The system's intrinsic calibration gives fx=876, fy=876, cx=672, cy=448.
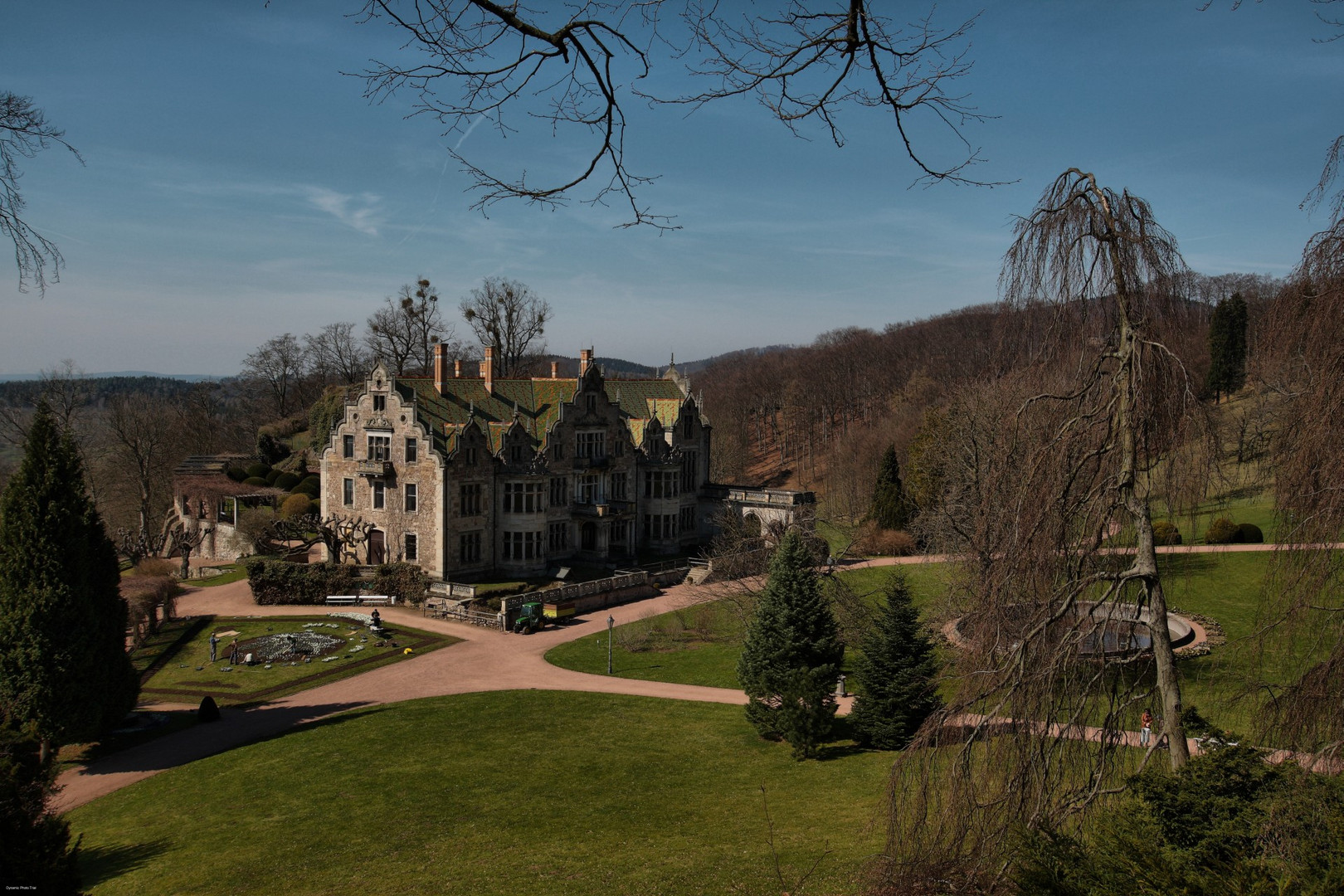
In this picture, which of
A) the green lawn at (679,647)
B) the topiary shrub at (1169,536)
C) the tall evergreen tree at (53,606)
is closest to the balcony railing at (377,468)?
the green lawn at (679,647)

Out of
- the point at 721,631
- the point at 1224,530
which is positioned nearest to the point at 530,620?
the point at 721,631

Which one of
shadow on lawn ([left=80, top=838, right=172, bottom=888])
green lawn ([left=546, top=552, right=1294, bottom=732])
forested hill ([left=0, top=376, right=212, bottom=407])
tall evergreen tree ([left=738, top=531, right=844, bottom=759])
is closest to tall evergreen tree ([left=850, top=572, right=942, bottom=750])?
tall evergreen tree ([left=738, top=531, right=844, bottom=759])

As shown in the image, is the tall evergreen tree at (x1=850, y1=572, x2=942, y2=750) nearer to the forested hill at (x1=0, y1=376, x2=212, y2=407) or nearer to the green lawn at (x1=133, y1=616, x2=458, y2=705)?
the green lawn at (x1=133, y1=616, x2=458, y2=705)

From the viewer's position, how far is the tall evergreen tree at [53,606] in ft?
77.3

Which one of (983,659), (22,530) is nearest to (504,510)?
(22,530)

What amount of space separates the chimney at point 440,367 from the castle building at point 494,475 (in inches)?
3.9

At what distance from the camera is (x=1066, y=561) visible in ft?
25.9

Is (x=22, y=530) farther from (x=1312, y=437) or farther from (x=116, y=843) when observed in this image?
(x=1312, y=437)

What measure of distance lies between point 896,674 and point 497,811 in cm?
1060

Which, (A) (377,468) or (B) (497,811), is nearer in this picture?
(B) (497,811)

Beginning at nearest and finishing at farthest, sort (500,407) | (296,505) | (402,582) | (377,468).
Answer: (402,582)
(377,468)
(500,407)
(296,505)

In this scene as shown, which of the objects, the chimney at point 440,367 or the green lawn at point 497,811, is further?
the chimney at point 440,367

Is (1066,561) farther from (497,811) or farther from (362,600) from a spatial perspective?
(362,600)

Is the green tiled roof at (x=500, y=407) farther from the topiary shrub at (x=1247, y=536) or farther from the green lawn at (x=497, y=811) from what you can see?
the topiary shrub at (x=1247, y=536)
